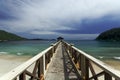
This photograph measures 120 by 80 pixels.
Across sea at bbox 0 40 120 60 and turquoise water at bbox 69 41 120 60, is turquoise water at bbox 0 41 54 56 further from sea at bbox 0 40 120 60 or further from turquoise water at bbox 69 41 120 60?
turquoise water at bbox 69 41 120 60

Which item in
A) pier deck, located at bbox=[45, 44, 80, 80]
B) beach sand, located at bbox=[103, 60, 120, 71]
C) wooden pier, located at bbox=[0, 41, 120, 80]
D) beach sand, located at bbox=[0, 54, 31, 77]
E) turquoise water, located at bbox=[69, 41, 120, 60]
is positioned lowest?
turquoise water, located at bbox=[69, 41, 120, 60]

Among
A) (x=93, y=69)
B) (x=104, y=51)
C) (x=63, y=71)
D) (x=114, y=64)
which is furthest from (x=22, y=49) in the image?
(x=93, y=69)

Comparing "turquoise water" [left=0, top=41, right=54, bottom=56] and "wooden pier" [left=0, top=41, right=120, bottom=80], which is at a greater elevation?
"wooden pier" [left=0, top=41, right=120, bottom=80]

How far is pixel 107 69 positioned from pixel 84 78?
2882 millimetres

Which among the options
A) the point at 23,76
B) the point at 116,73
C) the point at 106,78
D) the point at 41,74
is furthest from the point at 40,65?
the point at 116,73

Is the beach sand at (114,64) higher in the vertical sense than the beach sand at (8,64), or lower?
lower

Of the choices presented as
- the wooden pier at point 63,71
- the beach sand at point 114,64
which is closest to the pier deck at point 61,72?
the wooden pier at point 63,71

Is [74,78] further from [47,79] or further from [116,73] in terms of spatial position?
[116,73]

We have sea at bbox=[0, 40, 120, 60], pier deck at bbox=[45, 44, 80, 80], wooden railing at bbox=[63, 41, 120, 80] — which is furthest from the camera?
sea at bbox=[0, 40, 120, 60]

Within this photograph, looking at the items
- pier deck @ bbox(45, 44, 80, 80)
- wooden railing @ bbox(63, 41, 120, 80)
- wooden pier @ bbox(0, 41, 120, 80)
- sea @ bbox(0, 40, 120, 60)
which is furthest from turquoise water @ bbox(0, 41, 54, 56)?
wooden railing @ bbox(63, 41, 120, 80)

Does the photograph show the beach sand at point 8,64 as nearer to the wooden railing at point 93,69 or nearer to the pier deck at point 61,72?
the pier deck at point 61,72

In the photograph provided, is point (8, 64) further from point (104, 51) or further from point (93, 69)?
point (104, 51)

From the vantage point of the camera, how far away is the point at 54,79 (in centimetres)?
701

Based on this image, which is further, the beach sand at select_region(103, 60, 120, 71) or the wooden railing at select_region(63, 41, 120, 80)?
the beach sand at select_region(103, 60, 120, 71)
